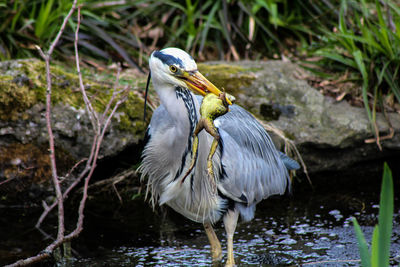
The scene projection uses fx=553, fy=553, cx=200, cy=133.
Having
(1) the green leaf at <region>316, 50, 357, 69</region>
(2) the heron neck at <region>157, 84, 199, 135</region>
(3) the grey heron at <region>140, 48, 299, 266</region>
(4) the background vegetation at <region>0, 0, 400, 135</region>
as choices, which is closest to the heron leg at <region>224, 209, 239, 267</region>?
(3) the grey heron at <region>140, 48, 299, 266</region>

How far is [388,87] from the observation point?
5102 mm

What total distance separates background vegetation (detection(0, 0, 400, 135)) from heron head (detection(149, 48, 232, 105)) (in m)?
2.47

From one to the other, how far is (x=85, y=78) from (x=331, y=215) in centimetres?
237

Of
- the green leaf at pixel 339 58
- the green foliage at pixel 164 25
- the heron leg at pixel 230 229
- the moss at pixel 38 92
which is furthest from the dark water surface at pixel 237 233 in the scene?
the green foliage at pixel 164 25

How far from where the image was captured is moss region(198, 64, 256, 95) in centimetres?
484

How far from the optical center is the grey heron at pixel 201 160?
2912mm

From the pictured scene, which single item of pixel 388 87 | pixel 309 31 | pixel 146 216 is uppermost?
pixel 309 31

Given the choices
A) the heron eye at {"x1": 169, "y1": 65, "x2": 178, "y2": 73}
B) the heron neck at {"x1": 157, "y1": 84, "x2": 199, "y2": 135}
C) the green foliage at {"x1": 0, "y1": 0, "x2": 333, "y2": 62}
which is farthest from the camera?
the green foliage at {"x1": 0, "y1": 0, "x2": 333, "y2": 62}

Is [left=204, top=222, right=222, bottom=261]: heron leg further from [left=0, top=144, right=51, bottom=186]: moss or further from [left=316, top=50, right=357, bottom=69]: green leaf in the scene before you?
[left=316, top=50, right=357, bottom=69]: green leaf

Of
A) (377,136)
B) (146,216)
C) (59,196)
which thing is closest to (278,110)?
(377,136)

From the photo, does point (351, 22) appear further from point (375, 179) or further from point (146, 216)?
point (146, 216)

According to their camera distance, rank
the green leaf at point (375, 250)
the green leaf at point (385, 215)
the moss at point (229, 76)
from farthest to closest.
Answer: the moss at point (229, 76), the green leaf at point (375, 250), the green leaf at point (385, 215)

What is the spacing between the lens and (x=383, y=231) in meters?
1.73

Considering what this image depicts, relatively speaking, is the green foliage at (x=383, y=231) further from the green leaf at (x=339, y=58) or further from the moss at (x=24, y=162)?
the green leaf at (x=339, y=58)
